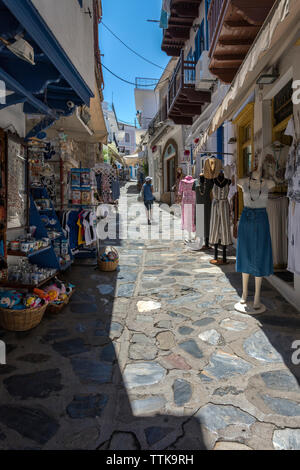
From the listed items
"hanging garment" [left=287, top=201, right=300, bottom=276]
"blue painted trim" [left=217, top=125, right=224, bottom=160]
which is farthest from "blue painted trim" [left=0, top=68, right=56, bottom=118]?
"blue painted trim" [left=217, top=125, right=224, bottom=160]

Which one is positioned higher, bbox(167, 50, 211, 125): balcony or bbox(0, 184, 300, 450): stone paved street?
bbox(167, 50, 211, 125): balcony

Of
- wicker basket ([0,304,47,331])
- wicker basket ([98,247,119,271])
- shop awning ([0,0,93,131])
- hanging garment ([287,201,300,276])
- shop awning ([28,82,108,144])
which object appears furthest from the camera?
shop awning ([28,82,108,144])

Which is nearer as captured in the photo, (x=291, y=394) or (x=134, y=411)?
(x=134, y=411)

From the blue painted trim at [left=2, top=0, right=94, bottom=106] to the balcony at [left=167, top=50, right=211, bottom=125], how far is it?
7256 mm

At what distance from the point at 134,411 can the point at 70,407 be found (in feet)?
1.59

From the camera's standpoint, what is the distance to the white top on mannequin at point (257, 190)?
13.3 ft

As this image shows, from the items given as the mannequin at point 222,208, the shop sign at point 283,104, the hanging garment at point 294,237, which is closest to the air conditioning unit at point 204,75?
the shop sign at point 283,104

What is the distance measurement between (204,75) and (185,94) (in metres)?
1.15

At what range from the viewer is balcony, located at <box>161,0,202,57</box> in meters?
11.5

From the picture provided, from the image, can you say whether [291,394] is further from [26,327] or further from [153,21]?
[153,21]

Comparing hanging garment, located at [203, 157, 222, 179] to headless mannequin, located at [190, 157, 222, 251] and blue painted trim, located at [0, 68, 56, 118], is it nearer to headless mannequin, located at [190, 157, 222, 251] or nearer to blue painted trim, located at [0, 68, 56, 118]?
headless mannequin, located at [190, 157, 222, 251]

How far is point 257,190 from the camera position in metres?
4.05
